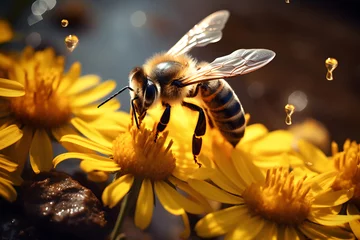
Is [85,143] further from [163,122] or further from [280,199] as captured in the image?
[280,199]

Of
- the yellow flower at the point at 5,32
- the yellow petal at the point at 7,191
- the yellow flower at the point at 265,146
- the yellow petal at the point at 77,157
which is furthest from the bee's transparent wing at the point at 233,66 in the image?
the yellow flower at the point at 5,32

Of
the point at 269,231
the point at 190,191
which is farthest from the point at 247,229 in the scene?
the point at 190,191

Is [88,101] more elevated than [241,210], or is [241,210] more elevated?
[88,101]

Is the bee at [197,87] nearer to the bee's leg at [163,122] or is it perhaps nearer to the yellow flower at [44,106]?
the bee's leg at [163,122]

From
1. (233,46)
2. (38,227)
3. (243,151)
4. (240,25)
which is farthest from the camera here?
(240,25)

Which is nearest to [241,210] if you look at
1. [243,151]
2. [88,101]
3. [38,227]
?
[243,151]

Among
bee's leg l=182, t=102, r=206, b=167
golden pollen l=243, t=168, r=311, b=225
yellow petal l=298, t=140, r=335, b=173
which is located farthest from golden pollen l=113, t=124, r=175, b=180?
yellow petal l=298, t=140, r=335, b=173

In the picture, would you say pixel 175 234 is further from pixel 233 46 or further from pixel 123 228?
pixel 233 46

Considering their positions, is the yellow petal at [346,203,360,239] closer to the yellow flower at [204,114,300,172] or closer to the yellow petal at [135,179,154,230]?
the yellow flower at [204,114,300,172]

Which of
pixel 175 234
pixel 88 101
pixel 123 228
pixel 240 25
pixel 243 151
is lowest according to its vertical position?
pixel 175 234
